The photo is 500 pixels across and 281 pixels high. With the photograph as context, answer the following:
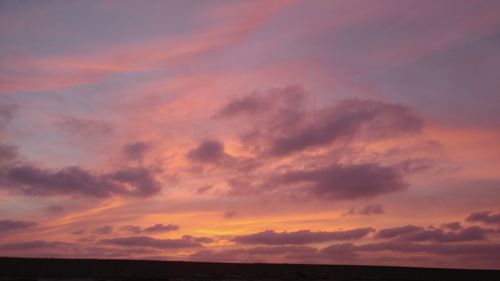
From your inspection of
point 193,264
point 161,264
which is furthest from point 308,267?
point 161,264

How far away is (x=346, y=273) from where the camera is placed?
285 feet

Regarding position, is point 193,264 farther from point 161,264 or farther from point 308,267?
point 308,267

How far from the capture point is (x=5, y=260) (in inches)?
2534

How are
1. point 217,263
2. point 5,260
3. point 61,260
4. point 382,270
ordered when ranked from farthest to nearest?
point 382,270 → point 217,263 → point 61,260 → point 5,260

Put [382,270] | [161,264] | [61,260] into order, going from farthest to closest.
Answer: [382,270], [161,264], [61,260]

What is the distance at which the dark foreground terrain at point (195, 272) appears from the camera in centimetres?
6234

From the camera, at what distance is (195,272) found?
75.4m

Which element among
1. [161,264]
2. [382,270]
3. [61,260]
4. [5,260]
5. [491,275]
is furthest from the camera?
[491,275]

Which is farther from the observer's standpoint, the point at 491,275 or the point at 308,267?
the point at 491,275

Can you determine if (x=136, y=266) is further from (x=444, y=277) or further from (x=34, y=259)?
(x=444, y=277)

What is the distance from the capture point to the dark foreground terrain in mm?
62338

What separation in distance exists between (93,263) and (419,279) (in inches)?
1885

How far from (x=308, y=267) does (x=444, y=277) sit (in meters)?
22.6

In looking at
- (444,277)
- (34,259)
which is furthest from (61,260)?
(444,277)
